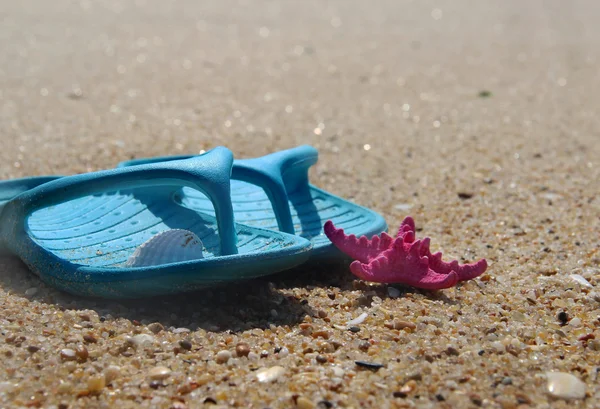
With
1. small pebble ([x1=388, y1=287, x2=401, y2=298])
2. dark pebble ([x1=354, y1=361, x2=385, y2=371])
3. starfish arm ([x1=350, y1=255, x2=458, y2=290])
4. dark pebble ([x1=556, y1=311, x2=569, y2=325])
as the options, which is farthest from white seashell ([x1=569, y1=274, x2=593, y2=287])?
dark pebble ([x1=354, y1=361, x2=385, y2=371])

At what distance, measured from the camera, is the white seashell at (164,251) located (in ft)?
6.89

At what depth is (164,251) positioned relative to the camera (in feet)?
6.91

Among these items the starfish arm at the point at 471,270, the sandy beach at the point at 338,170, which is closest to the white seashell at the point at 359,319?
the sandy beach at the point at 338,170

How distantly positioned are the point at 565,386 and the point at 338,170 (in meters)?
2.23

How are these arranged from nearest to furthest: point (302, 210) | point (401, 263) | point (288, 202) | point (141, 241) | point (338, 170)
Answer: point (401, 263) → point (141, 241) → point (288, 202) → point (302, 210) → point (338, 170)

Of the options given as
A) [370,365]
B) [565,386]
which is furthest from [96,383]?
[565,386]

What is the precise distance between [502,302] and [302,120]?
2653 millimetres

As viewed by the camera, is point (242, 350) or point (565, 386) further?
point (242, 350)

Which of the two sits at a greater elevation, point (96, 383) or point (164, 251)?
point (164, 251)

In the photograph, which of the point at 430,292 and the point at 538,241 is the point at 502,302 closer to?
the point at 430,292

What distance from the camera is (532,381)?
1765 millimetres

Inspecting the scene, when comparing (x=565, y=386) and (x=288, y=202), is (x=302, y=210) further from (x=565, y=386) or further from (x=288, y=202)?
(x=565, y=386)

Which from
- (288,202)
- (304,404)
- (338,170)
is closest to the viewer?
(304,404)

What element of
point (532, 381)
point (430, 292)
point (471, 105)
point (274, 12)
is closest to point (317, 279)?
point (430, 292)
